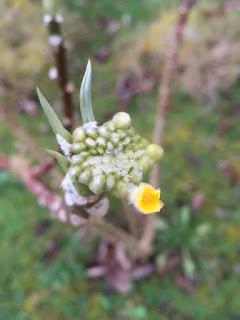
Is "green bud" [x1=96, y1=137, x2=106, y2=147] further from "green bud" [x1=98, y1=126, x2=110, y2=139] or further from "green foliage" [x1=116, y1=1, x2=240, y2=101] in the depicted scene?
"green foliage" [x1=116, y1=1, x2=240, y2=101]

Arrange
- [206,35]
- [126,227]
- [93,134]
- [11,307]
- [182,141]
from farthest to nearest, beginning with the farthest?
[206,35] < [182,141] < [126,227] < [11,307] < [93,134]

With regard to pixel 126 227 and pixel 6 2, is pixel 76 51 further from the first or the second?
pixel 126 227

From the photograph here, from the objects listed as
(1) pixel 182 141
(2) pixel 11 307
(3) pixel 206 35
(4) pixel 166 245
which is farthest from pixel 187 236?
(3) pixel 206 35

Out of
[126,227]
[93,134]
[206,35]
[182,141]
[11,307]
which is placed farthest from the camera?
[206,35]

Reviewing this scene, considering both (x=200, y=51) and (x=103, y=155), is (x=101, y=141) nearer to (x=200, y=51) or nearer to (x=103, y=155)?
(x=103, y=155)

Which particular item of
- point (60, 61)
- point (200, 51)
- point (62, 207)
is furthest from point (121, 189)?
point (200, 51)

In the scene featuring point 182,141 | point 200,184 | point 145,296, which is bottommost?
point 145,296

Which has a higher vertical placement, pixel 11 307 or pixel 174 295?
pixel 174 295

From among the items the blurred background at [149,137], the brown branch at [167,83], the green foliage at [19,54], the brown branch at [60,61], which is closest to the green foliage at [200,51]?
the blurred background at [149,137]

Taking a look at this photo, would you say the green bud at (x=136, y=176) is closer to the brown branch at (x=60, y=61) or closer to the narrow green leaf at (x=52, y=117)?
the narrow green leaf at (x=52, y=117)
